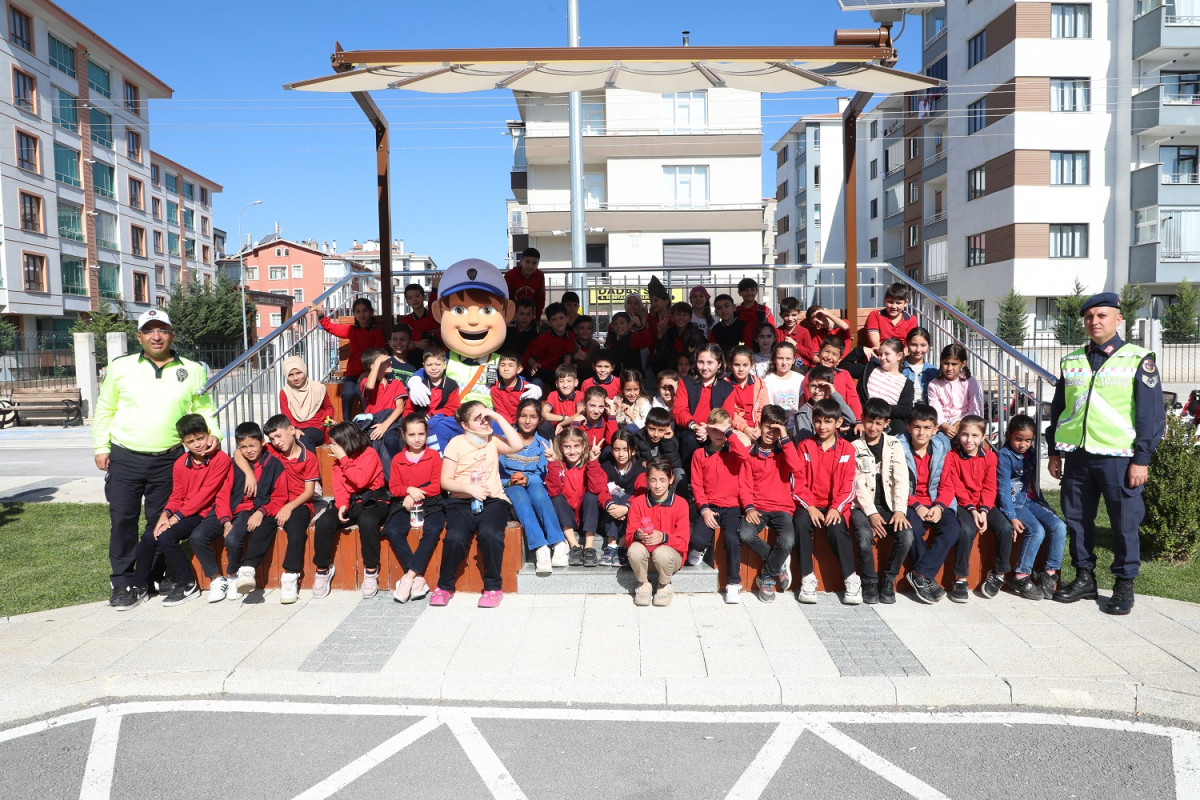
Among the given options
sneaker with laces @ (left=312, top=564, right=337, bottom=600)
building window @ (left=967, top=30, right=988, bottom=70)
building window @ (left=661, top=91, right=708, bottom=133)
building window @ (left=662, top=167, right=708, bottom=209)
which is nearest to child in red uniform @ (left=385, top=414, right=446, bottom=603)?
sneaker with laces @ (left=312, top=564, right=337, bottom=600)

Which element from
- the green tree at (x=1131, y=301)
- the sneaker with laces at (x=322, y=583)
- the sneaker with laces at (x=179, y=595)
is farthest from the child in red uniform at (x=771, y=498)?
the green tree at (x=1131, y=301)

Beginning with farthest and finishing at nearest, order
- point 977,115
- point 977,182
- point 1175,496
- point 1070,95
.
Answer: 1. point 977,182
2. point 977,115
3. point 1070,95
4. point 1175,496

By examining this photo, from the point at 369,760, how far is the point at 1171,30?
36.9 meters

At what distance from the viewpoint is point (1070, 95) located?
31312 mm

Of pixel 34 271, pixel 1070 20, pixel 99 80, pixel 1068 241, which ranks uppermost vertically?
pixel 99 80

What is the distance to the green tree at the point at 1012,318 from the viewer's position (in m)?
30.5

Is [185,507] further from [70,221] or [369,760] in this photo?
[70,221]

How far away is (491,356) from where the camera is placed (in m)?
7.93

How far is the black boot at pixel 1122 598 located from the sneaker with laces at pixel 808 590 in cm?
205

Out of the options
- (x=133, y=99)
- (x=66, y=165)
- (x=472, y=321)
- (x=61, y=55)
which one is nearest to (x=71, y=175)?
(x=66, y=165)

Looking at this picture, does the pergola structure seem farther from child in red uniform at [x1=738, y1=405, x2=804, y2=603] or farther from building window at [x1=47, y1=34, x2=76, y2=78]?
building window at [x1=47, y1=34, x2=76, y2=78]

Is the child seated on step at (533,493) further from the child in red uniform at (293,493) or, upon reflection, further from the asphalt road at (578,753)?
the asphalt road at (578,753)

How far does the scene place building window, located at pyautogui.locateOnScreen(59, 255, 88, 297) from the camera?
41875 mm

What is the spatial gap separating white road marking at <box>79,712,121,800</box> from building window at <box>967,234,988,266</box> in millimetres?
36659
